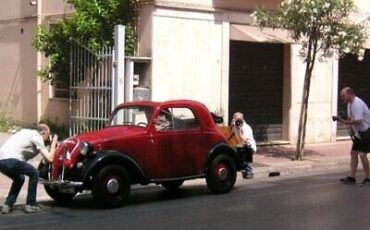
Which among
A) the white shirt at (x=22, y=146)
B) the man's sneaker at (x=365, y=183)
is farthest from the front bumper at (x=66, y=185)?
the man's sneaker at (x=365, y=183)

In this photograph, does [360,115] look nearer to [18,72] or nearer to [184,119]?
[184,119]

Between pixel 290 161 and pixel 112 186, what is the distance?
22.7 feet

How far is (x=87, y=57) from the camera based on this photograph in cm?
1680

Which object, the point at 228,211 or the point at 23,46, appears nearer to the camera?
the point at 228,211

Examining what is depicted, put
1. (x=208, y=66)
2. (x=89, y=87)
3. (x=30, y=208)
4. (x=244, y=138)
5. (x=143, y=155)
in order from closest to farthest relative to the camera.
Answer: (x=30, y=208)
(x=143, y=155)
(x=244, y=138)
(x=89, y=87)
(x=208, y=66)

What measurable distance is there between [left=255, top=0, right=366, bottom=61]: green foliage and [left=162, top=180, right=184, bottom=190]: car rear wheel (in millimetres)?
5468

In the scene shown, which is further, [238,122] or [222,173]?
[238,122]

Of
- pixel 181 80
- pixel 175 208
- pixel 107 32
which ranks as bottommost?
pixel 175 208

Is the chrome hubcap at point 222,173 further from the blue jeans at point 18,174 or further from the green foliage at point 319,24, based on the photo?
the green foliage at point 319,24

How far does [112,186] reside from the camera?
9805 millimetres

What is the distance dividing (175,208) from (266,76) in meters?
10.0

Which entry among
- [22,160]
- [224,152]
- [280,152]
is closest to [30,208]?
[22,160]

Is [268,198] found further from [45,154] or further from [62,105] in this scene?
[62,105]

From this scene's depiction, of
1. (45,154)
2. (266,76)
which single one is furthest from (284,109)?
(45,154)
